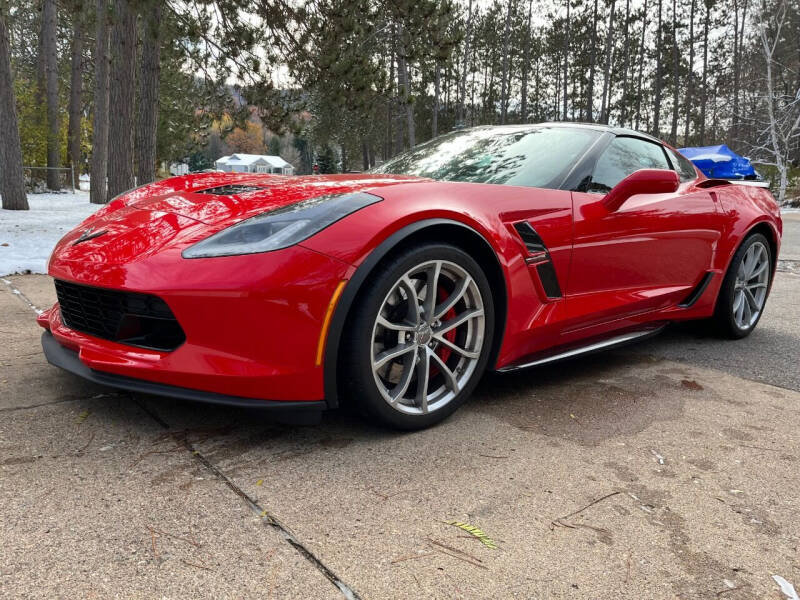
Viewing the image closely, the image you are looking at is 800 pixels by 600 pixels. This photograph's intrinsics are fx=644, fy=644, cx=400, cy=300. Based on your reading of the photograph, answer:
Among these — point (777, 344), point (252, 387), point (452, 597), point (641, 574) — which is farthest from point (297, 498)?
point (777, 344)

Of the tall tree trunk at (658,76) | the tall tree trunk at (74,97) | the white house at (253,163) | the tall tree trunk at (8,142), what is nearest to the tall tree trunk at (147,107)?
the tall tree trunk at (8,142)

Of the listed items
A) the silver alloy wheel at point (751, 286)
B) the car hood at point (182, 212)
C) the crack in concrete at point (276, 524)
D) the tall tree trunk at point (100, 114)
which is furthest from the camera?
the tall tree trunk at point (100, 114)

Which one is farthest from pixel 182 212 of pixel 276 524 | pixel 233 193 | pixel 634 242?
pixel 634 242

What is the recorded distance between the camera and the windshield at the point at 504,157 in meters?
2.92

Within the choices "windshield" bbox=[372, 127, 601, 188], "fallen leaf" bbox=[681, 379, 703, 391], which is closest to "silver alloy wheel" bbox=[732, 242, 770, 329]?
"fallen leaf" bbox=[681, 379, 703, 391]

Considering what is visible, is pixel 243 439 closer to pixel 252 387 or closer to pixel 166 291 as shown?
pixel 252 387

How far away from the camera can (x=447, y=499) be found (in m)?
1.89

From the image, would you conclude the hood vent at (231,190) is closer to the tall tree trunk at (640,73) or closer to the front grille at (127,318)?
the front grille at (127,318)

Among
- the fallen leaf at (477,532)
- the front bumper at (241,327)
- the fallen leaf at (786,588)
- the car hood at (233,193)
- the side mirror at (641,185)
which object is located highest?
the side mirror at (641,185)

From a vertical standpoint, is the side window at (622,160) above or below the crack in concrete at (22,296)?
above

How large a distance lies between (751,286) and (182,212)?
3.60 meters

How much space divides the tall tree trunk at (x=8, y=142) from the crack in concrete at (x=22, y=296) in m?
7.46

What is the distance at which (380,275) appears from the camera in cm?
218

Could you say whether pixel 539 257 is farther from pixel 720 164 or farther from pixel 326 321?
pixel 720 164
